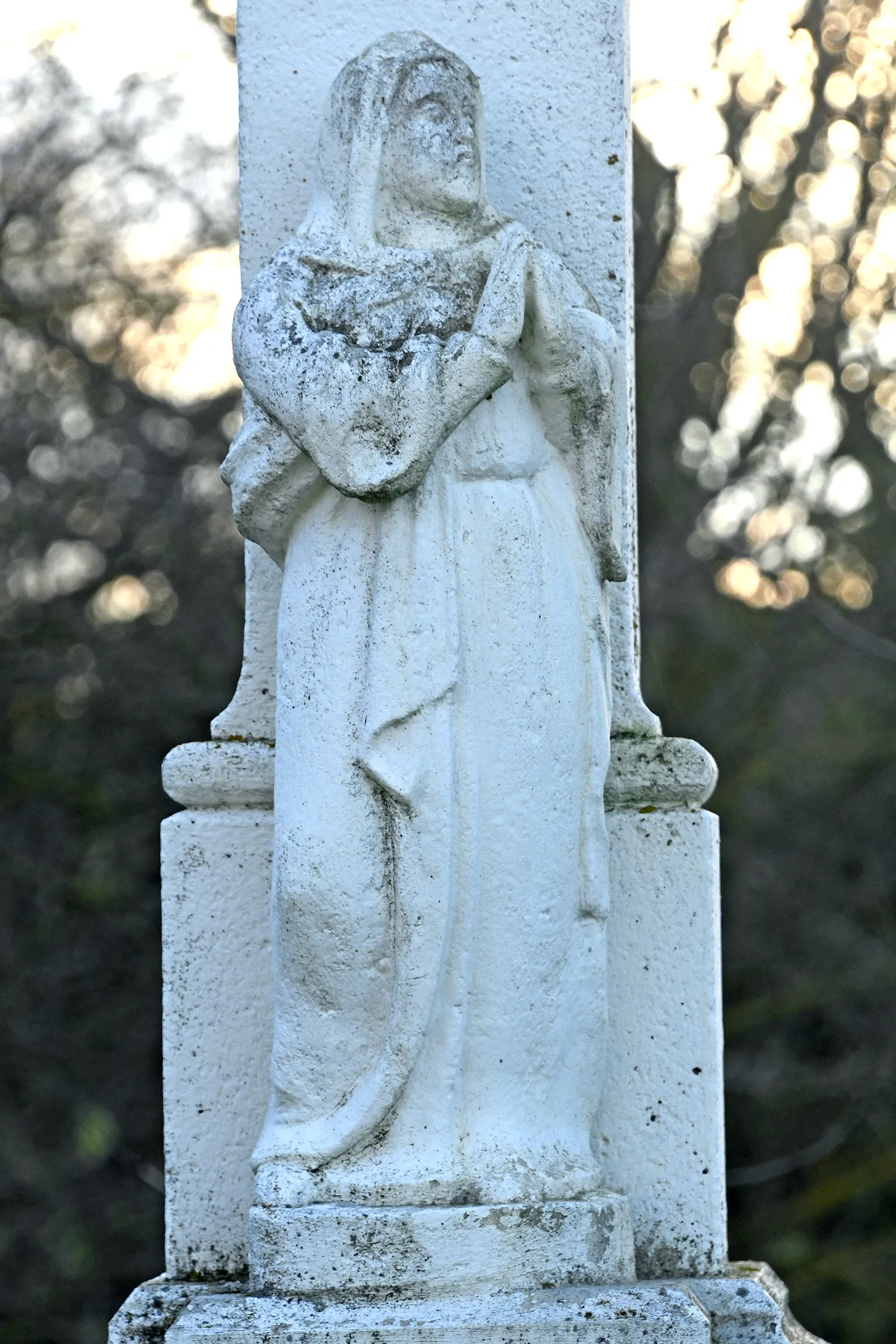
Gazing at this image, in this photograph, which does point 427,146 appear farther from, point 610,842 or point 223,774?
point 610,842

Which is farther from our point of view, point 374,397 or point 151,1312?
point 151,1312

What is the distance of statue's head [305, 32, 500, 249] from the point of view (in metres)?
4.57

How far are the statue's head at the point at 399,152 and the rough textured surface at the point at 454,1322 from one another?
7.07 ft

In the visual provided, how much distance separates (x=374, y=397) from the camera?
4.32m

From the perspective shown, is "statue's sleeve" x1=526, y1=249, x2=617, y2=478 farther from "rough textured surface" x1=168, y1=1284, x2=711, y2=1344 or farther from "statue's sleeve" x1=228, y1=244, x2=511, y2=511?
"rough textured surface" x1=168, y1=1284, x2=711, y2=1344

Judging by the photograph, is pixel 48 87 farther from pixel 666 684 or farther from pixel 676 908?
pixel 676 908

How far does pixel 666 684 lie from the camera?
1292 centimetres

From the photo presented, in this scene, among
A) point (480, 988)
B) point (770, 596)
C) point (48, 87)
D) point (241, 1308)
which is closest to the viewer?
point (241, 1308)

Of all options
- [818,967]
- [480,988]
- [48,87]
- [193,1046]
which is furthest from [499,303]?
[818,967]

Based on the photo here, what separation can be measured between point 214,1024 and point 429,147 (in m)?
1.99

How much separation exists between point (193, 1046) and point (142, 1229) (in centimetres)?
802

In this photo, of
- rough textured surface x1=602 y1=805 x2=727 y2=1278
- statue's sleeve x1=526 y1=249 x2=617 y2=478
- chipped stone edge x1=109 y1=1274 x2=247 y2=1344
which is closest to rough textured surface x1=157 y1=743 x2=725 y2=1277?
rough textured surface x1=602 y1=805 x2=727 y2=1278

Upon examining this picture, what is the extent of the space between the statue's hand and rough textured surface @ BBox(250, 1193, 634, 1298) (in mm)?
1740

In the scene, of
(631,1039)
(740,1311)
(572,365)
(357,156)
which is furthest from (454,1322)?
(357,156)
